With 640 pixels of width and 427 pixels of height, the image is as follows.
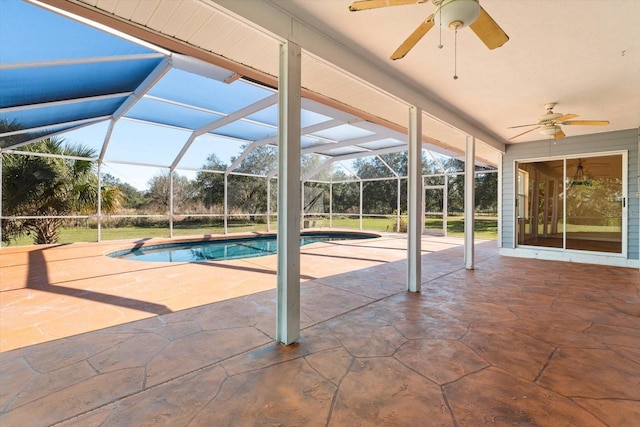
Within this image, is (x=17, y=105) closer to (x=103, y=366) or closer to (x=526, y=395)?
(x=103, y=366)

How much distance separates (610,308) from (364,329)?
306cm

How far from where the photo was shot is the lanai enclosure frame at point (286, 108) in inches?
98.5

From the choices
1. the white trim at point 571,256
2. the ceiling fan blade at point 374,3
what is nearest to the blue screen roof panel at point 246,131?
the ceiling fan blade at point 374,3

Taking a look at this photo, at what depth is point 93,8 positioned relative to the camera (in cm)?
204

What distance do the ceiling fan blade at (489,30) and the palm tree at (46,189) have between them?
30.8ft

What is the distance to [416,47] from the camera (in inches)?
116

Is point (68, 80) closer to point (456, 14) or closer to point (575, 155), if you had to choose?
point (456, 14)

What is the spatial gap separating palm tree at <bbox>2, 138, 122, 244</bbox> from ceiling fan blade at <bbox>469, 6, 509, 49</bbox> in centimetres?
938

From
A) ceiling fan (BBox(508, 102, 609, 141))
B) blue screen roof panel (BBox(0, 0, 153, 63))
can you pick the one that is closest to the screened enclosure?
blue screen roof panel (BBox(0, 0, 153, 63))

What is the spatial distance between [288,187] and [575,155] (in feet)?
23.9

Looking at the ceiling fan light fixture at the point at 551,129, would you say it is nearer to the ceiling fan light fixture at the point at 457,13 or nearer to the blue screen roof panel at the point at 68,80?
the ceiling fan light fixture at the point at 457,13

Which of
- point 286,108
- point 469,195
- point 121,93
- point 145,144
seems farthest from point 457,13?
point 145,144

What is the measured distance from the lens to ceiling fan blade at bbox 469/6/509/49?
6.45 feet

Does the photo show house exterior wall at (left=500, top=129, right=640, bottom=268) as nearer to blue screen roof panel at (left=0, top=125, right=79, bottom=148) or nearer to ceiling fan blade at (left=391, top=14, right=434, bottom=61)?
ceiling fan blade at (left=391, top=14, right=434, bottom=61)
